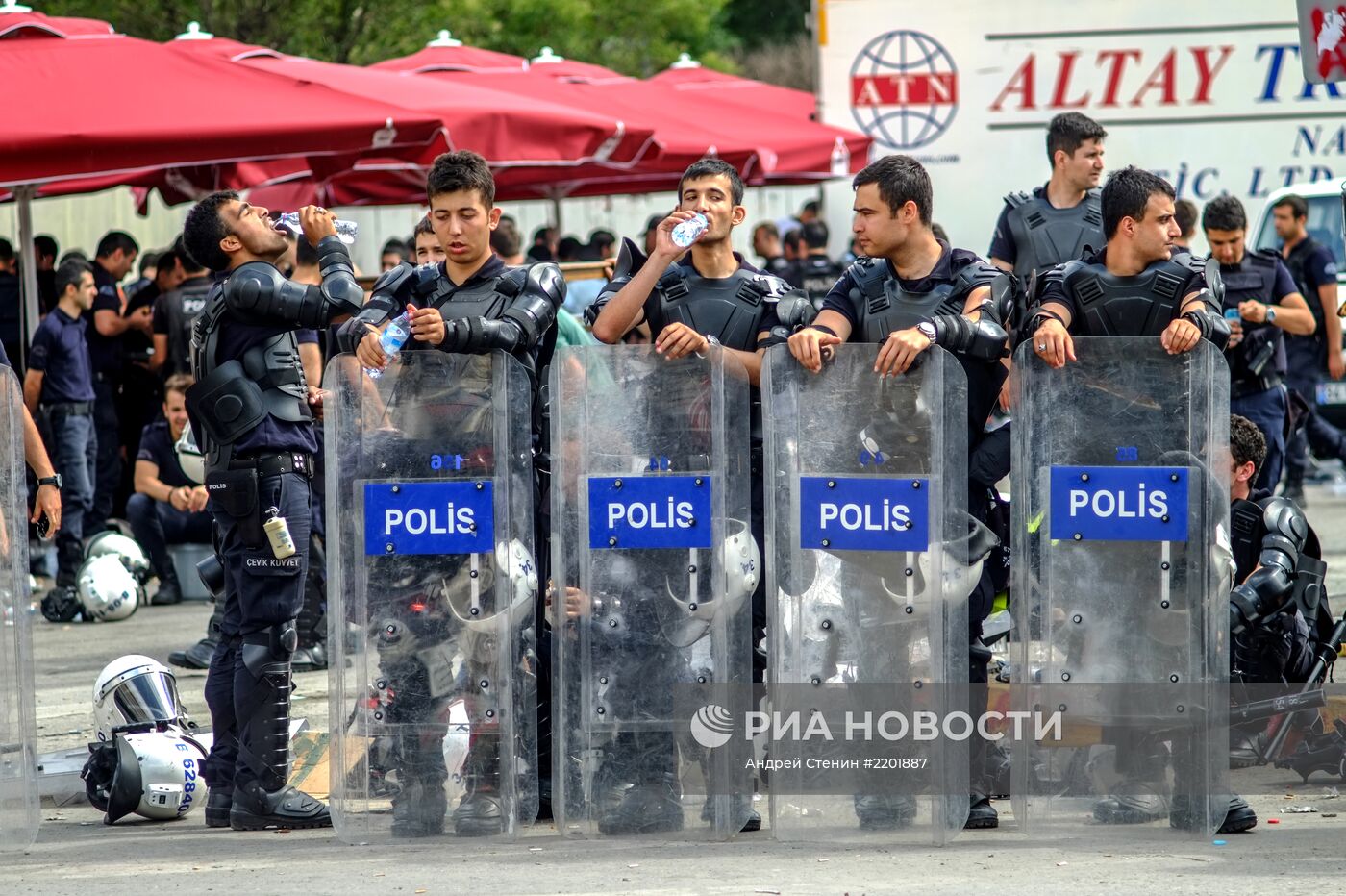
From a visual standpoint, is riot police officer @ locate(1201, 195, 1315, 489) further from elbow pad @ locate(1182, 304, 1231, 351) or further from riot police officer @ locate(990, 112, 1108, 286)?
elbow pad @ locate(1182, 304, 1231, 351)

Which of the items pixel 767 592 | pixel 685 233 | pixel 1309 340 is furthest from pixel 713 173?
pixel 1309 340

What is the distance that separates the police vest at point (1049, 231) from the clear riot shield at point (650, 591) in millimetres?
2125

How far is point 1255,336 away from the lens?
27.8ft

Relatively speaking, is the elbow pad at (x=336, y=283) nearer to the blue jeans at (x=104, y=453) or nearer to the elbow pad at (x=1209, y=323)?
the elbow pad at (x=1209, y=323)

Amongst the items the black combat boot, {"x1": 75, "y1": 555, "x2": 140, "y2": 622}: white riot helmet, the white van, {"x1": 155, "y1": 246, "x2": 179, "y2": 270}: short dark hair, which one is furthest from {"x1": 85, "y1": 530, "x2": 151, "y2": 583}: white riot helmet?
the white van

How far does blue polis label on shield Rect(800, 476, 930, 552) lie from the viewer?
506 centimetres

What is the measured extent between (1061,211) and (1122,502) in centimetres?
226

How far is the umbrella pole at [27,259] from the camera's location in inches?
420

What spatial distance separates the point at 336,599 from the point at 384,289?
94 centimetres

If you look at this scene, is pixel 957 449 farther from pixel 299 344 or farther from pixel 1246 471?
pixel 299 344

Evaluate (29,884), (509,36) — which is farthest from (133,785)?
(509,36)

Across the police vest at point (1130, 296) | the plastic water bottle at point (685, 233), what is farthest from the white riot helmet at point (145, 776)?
the police vest at point (1130, 296)

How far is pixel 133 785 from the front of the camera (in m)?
5.72

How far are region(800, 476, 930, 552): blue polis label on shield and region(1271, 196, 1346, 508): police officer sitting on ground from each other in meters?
5.97
